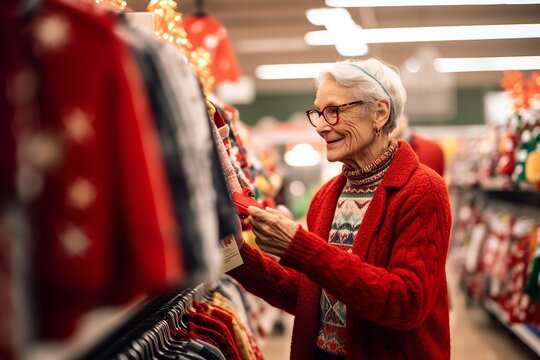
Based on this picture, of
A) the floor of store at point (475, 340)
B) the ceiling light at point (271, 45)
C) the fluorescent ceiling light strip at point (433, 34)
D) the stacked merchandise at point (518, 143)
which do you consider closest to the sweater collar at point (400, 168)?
the stacked merchandise at point (518, 143)

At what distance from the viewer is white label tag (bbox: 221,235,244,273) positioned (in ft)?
6.43

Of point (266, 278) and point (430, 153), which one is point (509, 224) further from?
point (266, 278)

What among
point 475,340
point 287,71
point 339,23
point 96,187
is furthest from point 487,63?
point 96,187

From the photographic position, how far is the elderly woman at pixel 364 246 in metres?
1.85

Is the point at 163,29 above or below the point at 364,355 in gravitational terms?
above

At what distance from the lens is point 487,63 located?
15445 mm

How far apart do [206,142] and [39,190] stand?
398 mm

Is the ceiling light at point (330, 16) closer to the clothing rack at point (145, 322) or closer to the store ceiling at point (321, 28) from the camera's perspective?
the store ceiling at point (321, 28)

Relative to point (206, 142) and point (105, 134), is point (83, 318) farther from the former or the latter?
point (206, 142)

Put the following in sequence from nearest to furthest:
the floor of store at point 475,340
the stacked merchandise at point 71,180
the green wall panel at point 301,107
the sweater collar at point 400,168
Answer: the stacked merchandise at point 71,180
the sweater collar at point 400,168
the floor of store at point 475,340
the green wall panel at point 301,107

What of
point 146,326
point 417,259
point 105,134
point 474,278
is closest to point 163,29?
point 146,326

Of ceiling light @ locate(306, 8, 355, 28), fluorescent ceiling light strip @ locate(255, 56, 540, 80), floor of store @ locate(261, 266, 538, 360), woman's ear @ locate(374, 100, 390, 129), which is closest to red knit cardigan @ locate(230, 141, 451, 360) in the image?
woman's ear @ locate(374, 100, 390, 129)

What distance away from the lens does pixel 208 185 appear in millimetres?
1218

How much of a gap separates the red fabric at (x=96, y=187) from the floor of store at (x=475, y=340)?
172 inches
